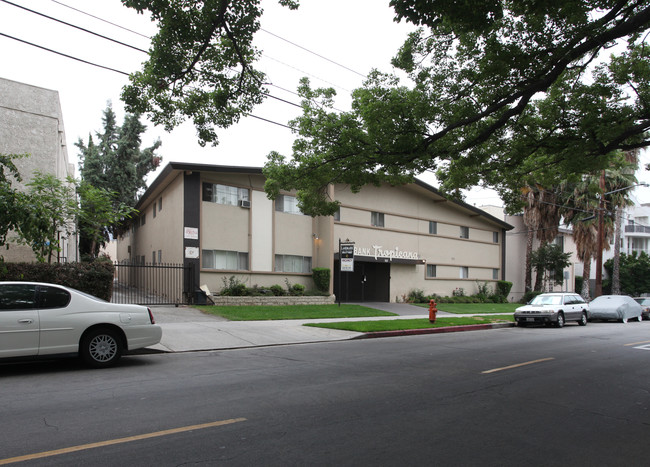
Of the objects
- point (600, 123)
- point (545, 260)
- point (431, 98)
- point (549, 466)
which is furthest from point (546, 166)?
point (545, 260)

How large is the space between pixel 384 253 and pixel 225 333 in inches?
650

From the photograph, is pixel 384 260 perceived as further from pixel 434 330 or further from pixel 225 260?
pixel 434 330

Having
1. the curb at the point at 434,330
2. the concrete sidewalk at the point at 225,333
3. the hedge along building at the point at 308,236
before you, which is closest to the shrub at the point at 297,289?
the hedge along building at the point at 308,236

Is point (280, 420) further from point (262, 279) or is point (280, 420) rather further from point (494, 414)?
point (262, 279)

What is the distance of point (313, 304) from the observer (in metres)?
23.3

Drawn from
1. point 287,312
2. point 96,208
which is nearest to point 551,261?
point 287,312

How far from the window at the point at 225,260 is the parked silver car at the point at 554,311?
12476 mm

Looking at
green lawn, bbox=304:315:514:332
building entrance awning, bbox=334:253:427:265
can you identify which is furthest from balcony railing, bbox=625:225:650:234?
green lawn, bbox=304:315:514:332

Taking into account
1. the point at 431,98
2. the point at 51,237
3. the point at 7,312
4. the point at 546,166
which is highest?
the point at 431,98

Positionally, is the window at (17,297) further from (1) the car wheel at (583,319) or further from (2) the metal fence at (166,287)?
(1) the car wheel at (583,319)

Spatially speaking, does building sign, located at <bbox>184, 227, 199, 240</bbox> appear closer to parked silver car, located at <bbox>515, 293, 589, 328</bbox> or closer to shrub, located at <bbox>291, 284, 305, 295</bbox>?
shrub, located at <bbox>291, 284, 305, 295</bbox>

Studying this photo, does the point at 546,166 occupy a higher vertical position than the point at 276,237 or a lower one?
higher

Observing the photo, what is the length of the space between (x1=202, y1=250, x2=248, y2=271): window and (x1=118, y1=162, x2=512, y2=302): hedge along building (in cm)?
5

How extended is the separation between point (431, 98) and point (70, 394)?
31.8 feet
